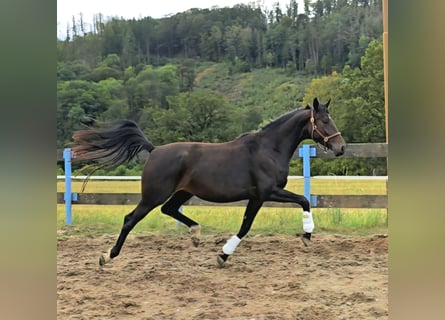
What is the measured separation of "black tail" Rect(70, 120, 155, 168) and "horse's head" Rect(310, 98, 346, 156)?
1.24 meters

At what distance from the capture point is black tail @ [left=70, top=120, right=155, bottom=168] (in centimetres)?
340

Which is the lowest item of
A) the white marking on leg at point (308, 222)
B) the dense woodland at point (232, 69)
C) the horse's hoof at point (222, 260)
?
the horse's hoof at point (222, 260)

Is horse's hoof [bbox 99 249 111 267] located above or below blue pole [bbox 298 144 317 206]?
below

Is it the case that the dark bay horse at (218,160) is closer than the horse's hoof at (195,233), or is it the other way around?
the dark bay horse at (218,160)

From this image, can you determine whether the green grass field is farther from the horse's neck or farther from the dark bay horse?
the horse's neck

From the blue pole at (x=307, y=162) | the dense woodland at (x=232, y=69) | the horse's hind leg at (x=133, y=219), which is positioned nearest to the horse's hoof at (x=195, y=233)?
the horse's hind leg at (x=133, y=219)

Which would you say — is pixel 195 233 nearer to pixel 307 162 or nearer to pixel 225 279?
pixel 225 279

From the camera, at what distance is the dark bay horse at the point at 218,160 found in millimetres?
3486

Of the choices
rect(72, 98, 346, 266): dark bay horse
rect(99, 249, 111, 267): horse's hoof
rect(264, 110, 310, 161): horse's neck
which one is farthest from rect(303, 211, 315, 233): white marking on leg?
rect(99, 249, 111, 267): horse's hoof

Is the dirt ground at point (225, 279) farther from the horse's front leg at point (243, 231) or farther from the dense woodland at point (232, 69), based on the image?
the dense woodland at point (232, 69)

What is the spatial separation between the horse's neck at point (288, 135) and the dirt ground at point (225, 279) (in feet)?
2.92
